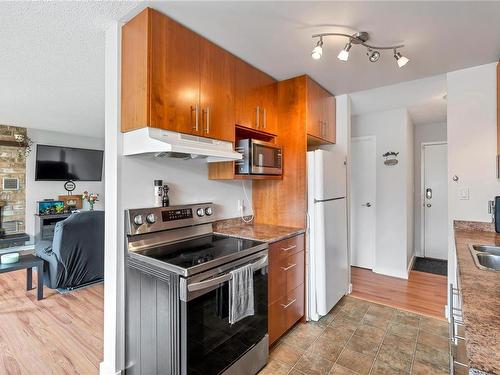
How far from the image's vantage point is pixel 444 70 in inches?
95.7

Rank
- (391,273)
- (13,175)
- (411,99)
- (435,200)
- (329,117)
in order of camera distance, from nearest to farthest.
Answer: (329,117) → (411,99) → (391,273) → (435,200) → (13,175)

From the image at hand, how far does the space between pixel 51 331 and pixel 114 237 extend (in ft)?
4.83

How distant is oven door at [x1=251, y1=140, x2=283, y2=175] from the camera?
2.26 meters

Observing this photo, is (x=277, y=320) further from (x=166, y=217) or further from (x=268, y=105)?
(x=268, y=105)

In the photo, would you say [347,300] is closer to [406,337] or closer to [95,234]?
[406,337]

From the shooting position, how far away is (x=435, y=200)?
4.42 meters

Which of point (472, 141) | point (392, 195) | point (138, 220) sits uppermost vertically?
point (472, 141)

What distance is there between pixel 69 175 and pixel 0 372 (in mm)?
4316

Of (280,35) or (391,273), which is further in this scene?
(391,273)

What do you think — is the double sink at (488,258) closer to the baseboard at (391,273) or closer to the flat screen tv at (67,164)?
the baseboard at (391,273)

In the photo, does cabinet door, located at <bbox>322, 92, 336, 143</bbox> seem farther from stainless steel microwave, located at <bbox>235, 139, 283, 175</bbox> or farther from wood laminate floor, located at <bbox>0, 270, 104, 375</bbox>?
wood laminate floor, located at <bbox>0, 270, 104, 375</bbox>

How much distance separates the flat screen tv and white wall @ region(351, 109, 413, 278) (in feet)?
18.2

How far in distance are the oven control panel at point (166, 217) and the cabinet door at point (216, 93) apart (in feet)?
2.00

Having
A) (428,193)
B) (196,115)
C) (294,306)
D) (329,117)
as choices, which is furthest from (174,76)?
(428,193)
